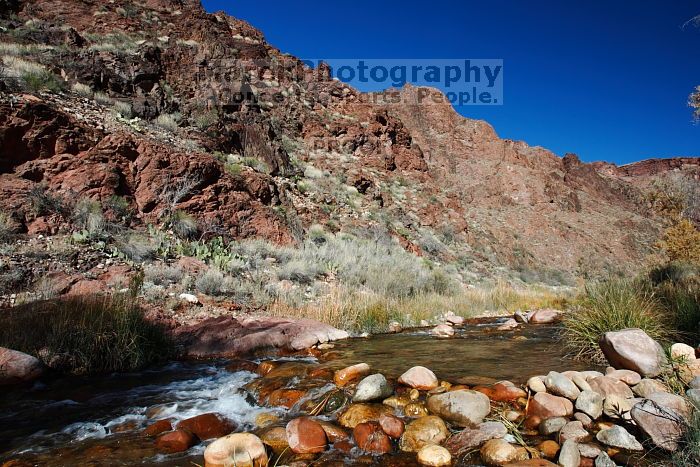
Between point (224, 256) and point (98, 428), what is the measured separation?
6.96m

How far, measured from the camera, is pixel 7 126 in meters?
9.82

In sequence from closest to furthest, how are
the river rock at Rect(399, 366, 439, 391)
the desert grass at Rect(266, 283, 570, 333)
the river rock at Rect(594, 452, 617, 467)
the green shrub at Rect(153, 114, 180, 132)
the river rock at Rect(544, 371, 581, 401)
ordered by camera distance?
1. the river rock at Rect(594, 452, 617, 467)
2. the river rock at Rect(544, 371, 581, 401)
3. the river rock at Rect(399, 366, 439, 391)
4. the desert grass at Rect(266, 283, 570, 333)
5. the green shrub at Rect(153, 114, 180, 132)

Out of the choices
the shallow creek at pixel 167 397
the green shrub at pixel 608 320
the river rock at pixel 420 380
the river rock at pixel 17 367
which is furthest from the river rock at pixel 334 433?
the river rock at pixel 17 367

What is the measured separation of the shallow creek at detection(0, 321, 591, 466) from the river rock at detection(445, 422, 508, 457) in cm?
37

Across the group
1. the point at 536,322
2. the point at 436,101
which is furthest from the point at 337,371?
the point at 436,101

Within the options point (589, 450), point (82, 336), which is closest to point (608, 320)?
point (589, 450)

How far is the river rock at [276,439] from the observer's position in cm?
326

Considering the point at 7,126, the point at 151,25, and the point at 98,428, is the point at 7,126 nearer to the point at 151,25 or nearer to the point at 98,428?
the point at 98,428

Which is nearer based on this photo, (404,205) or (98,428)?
(98,428)

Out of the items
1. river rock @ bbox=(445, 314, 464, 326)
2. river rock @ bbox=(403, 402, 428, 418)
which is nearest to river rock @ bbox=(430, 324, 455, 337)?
river rock @ bbox=(445, 314, 464, 326)

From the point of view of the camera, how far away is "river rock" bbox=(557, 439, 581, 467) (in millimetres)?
2750

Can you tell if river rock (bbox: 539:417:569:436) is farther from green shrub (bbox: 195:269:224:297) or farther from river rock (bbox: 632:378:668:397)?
green shrub (bbox: 195:269:224:297)

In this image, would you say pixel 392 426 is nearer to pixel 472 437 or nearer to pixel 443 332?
pixel 472 437

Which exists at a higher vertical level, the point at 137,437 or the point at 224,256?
the point at 224,256
